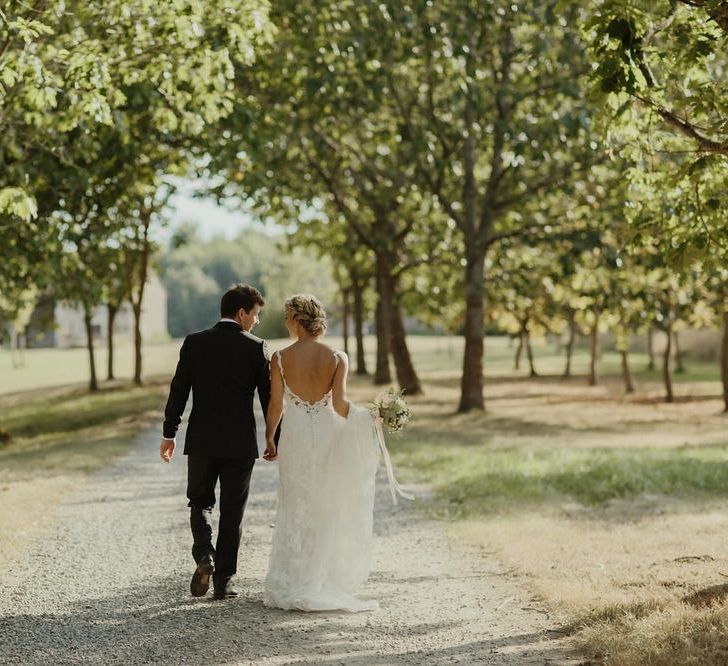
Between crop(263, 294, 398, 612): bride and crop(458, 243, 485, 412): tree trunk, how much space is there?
16107 millimetres

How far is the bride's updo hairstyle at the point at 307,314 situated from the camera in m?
7.05

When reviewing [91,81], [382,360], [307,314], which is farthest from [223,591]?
[382,360]

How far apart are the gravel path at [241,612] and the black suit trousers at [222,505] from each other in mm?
330

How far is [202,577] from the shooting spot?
7074 mm

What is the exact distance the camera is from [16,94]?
11.4m

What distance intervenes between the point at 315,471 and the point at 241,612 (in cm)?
114

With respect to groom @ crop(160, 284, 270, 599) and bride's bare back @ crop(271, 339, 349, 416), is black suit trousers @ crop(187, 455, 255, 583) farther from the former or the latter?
bride's bare back @ crop(271, 339, 349, 416)

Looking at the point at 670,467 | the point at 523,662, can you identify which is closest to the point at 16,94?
the point at 523,662

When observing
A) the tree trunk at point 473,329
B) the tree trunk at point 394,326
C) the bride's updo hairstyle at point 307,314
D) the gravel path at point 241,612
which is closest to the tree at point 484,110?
the tree trunk at point 473,329

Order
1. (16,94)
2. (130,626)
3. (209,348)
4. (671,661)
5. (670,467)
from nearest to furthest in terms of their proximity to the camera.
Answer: (671,661), (130,626), (209,348), (16,94), (670,467)

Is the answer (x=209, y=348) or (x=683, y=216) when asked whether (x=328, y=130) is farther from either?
(x=209, y=348)

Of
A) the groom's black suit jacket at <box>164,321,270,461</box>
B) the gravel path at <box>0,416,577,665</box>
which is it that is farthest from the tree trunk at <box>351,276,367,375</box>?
the groom's black suit jacket at <box>164,321,270,461</box>

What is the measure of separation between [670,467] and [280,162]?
11.4 metres

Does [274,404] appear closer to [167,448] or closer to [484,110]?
[167,448]
